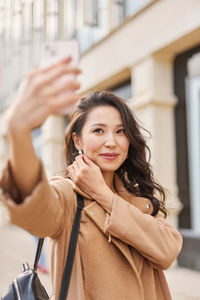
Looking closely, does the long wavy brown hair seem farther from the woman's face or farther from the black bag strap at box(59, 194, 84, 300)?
the black bag strap at box(59, 194, 84, 300)

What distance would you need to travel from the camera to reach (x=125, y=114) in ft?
5.75

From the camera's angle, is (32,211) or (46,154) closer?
(32,211)

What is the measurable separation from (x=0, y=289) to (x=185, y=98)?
403 centimetres

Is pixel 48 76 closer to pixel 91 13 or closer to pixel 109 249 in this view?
pixel 109 249

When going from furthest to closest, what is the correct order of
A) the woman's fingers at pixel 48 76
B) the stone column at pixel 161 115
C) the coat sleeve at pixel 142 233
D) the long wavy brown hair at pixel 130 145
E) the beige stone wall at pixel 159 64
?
the stone column at pixel 161 115
the beige stone wall at pixel 159 64
the long wavy brown hair at pixel 130 145
the coat sleeve at pixel 142 233
the woman's fingers at pixel 48 76

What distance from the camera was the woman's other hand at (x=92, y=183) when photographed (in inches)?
61.2

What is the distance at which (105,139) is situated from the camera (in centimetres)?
167

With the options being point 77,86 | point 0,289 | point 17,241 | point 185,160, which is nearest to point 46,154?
A: point 17,241

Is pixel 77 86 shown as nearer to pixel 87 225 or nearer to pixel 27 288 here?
pixel 87 225

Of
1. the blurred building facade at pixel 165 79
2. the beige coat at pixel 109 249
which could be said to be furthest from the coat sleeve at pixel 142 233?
the blurred building facade at pixel 165 79

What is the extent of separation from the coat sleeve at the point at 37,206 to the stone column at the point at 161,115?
196 inches

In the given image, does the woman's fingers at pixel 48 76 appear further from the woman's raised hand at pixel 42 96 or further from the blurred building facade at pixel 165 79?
the blurred building facade at pixel 165 79

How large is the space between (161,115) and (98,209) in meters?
5.08

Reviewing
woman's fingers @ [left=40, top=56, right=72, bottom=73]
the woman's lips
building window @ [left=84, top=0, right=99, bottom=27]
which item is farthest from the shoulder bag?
building window @ [left=84, top=0, right=99, bottom=27]
